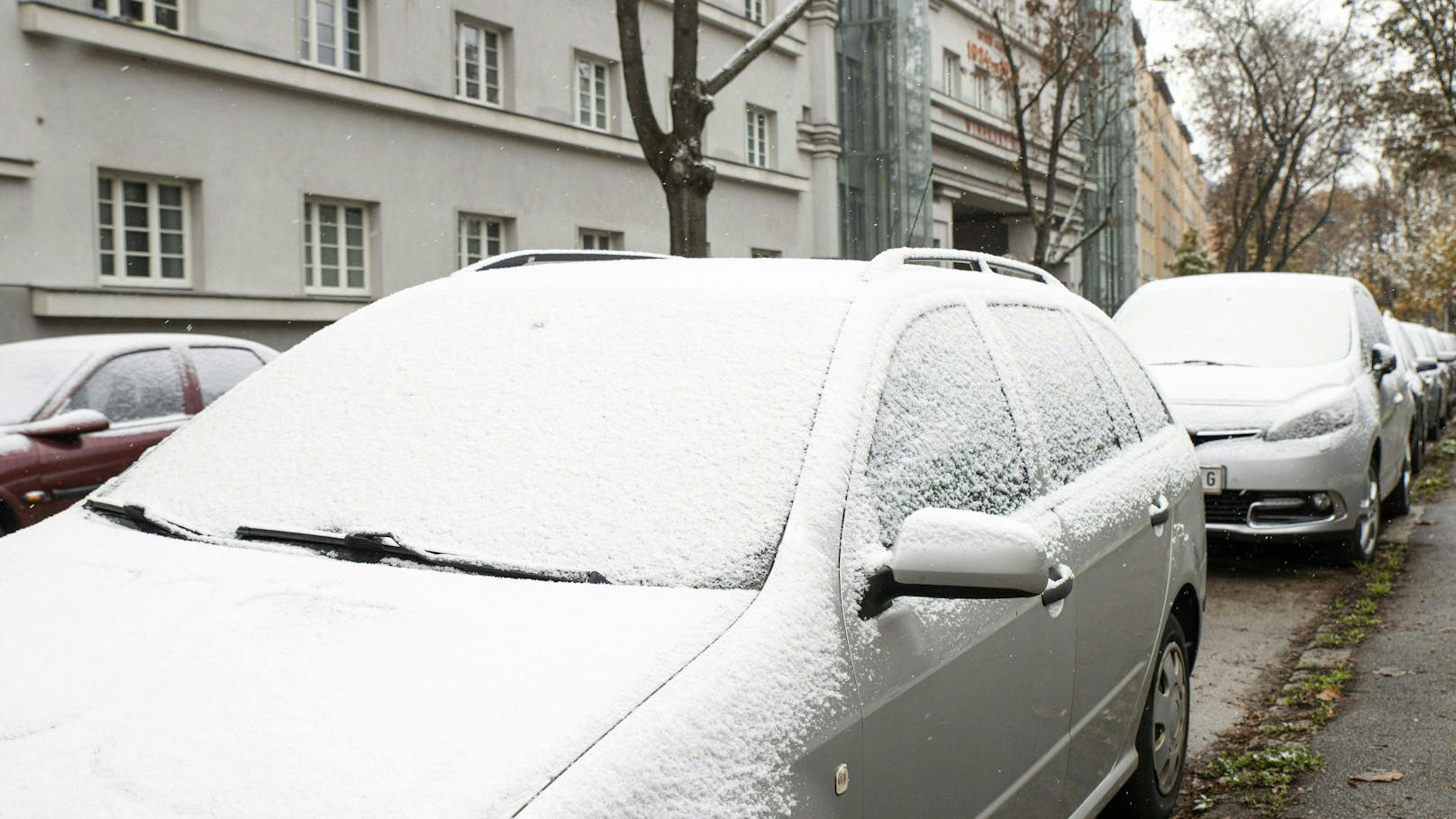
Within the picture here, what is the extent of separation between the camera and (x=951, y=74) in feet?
105

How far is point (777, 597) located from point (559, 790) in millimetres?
542

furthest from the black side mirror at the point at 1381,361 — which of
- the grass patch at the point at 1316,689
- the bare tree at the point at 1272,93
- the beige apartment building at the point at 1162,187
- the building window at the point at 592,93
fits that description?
the beige apartment building at the point at 1162,187

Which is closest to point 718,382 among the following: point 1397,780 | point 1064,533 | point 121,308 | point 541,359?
point 541,359

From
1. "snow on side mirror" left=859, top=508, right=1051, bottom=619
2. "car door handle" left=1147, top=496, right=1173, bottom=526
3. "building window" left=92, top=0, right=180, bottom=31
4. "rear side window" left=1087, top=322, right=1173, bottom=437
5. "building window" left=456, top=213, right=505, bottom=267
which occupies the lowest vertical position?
"car door handle" left=1147, top=496, right=1173, bottom=526

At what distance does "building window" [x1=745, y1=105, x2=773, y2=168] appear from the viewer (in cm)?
2477

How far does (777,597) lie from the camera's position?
2.07m

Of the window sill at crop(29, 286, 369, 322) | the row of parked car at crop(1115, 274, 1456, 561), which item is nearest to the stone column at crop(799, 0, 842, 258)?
the window sill at crop(29, 286, 369, 322)

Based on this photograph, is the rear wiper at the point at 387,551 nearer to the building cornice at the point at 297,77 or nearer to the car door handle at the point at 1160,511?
the car door handle at the point at 1160,511

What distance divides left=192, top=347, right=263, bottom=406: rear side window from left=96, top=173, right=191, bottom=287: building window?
5884mm

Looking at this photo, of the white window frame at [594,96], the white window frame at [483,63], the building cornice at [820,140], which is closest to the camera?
the white window frame at [483,63]

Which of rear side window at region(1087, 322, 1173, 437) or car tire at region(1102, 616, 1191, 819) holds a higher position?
rear side window at region(1087, 322, 1173, 437)

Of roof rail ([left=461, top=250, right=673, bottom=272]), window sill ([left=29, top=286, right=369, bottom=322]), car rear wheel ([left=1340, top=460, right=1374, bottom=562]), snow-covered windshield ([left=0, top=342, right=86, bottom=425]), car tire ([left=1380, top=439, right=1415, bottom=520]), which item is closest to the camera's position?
roof rail ([left=461, top=250, right=673, bottom=272])

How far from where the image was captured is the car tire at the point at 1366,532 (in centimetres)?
812

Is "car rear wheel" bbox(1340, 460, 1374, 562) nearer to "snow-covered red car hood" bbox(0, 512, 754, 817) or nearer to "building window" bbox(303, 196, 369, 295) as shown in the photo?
"snow-covered red car hood" bbox(0, 512, 754, 817)
